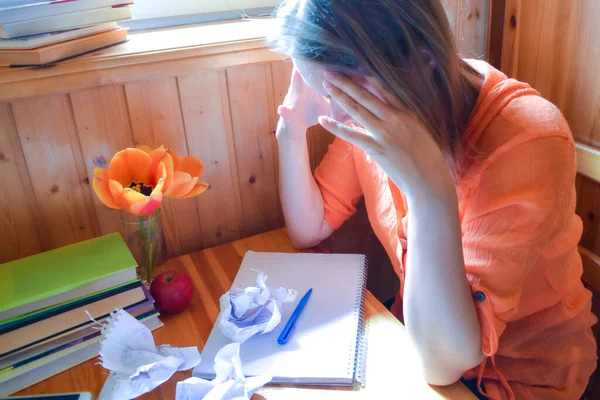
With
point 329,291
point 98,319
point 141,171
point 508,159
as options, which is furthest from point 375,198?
point 98,319

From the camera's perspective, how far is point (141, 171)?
0.90 meters

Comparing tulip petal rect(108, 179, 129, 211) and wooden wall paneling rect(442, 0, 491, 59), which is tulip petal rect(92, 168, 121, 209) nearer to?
tulip petal rect(108, 179, 129, 211)

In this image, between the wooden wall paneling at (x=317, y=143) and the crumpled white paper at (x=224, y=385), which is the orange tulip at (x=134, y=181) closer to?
the crumpled white paper at (x=224, y=385)

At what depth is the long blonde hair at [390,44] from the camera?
2.17 ft

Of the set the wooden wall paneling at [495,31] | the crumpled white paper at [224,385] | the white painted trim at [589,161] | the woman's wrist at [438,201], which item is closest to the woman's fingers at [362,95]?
the woman's wrist at [438,201]

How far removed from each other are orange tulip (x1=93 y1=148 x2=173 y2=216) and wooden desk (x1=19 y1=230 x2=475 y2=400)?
20 centimetres

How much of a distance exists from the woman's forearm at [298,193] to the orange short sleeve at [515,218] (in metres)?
0.40

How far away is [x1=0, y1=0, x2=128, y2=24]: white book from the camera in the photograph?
2.74 ft

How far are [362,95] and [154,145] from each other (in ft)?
1.59

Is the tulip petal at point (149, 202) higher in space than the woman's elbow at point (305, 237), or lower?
higher

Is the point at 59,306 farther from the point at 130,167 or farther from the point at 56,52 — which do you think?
the point at 56,52

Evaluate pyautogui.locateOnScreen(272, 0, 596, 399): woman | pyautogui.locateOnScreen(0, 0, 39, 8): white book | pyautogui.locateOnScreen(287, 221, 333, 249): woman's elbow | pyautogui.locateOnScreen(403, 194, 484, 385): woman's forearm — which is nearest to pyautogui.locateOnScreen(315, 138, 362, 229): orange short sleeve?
pyautogui.locateOnScreen(287, 221, 333, 249): woman's elbow

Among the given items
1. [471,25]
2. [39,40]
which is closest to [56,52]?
[39,40]

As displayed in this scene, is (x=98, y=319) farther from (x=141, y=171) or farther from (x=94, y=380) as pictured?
(x=141, y=171)
